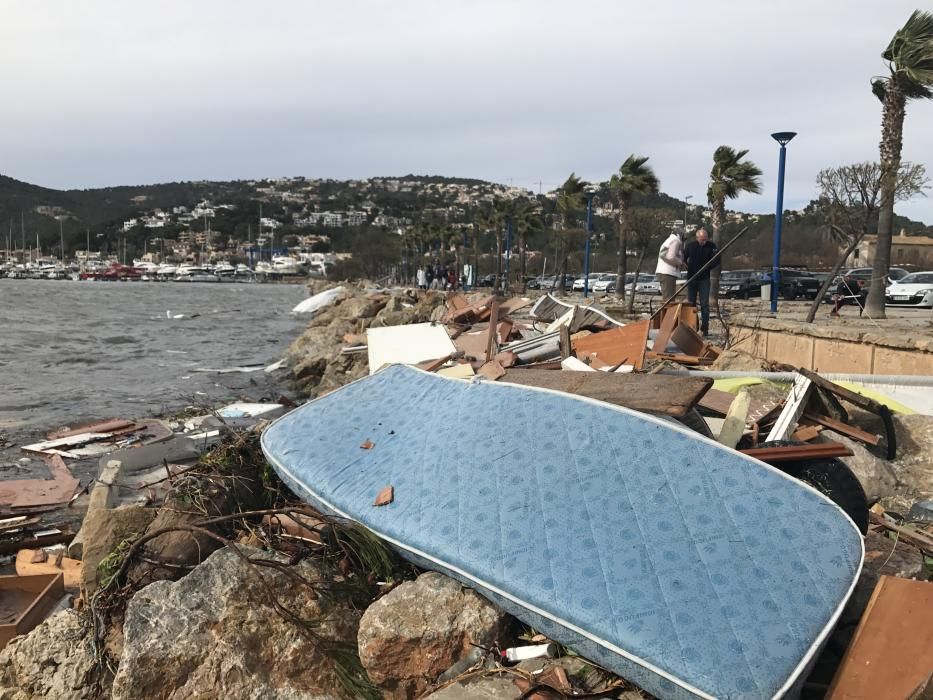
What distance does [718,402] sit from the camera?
4770 millimetres

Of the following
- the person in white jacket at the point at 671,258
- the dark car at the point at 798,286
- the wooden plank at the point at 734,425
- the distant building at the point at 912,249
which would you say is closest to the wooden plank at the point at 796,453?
the wooden plank at the point at 734,425

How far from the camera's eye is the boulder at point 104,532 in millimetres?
3633

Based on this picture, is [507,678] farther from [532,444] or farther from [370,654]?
[532,444]

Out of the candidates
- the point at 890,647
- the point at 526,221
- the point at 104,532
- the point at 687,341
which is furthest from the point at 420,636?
the point at 526,221

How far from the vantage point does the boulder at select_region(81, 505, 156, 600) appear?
143 inches

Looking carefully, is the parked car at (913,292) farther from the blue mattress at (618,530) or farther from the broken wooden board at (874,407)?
the blue mattress at (618,530)

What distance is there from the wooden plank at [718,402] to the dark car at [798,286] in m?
→ 22.7

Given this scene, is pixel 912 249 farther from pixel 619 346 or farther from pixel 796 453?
pixel 796 453

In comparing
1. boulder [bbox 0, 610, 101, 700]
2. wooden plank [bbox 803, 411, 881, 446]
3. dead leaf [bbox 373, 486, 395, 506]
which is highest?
wooden plank [bbox 803, 411, 881, 446]

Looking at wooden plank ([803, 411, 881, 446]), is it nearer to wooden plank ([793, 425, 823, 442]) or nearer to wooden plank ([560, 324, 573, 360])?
wooden plank ([793, 425, 823, 442])

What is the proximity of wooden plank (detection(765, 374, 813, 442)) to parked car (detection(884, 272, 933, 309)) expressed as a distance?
18.2m

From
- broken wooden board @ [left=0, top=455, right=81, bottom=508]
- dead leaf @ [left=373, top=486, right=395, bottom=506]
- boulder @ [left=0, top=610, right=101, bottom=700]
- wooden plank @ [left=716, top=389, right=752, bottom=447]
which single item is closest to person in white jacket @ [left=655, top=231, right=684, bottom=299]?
wooden plank @ [left=716, top=389, right=752, bottom=447]

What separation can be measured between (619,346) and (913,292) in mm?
19230

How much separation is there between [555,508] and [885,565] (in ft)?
4.77
